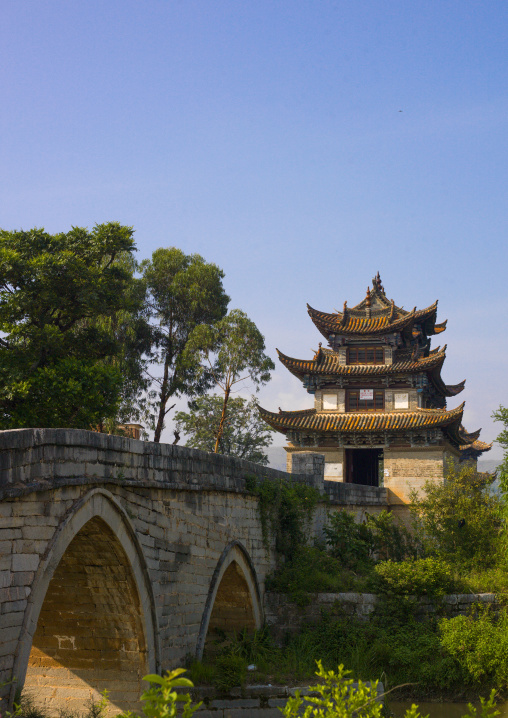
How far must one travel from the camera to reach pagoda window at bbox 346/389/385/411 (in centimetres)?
2669

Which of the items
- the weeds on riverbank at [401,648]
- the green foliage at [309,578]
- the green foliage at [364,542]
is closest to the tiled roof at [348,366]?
the green foliage at [364,542]

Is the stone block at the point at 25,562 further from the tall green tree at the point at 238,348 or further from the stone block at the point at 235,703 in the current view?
the tall green tree at the point at 238,348

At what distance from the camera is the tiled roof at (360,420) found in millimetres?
24766

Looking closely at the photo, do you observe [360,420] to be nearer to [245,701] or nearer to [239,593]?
[239,593]

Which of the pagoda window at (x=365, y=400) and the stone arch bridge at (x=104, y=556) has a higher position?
the pagoda window at (x=365, y=400)

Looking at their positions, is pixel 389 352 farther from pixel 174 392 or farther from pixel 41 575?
pixel 41 575

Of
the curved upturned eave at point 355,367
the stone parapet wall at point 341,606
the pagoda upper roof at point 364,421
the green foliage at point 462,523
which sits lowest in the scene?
the stone parapet wall at point 341,606

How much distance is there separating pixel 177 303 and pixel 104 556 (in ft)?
80.3

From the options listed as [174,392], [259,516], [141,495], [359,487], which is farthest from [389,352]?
[141,495]

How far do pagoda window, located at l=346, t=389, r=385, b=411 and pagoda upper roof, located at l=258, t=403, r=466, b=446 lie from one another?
30 cm

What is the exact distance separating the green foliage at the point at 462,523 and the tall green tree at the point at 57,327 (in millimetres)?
8264

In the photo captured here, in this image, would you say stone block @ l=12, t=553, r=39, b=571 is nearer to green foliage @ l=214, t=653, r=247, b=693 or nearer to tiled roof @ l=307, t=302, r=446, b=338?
green foliage @ l=214, t=653, r=247, b=693

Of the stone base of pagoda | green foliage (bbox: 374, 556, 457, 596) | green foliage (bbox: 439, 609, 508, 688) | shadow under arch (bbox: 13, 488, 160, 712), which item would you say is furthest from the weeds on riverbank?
the stone base of pagoda

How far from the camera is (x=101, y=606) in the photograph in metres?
9.74
